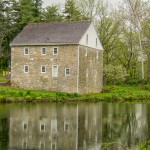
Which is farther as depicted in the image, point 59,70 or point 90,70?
point 90,70

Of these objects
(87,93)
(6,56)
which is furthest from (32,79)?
(6,56)

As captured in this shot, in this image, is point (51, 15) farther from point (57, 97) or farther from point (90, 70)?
point (57, 97)

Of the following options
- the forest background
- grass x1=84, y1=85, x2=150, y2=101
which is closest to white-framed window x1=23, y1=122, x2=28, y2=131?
grass x1=84, y1=85, x2=150, y2=101

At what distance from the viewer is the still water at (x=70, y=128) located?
19.8 m

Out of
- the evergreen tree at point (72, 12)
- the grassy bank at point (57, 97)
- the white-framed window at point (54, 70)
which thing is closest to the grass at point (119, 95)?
the grassy bank at point (57, 97)

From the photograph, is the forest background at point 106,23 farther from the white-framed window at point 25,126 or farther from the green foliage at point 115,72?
the white-framed window at point 25,126

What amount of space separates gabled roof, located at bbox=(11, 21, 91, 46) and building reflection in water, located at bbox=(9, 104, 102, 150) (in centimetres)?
1482

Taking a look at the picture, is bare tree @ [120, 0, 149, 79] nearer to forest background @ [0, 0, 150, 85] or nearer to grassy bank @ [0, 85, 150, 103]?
forest background @ [0, 0, 150, 85]

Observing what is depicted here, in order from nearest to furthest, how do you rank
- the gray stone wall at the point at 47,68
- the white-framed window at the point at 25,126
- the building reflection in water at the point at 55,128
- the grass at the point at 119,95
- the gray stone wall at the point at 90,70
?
the building reflection in water at the point at 55,128 → the white-framed window at the point at 25,126 → the grass at the point at 119,95 → the gray stone wall at the point at 47,68 → the gray stone wall at the point at 90,70

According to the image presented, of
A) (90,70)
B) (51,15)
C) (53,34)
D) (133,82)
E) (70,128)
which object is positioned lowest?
(70,128)

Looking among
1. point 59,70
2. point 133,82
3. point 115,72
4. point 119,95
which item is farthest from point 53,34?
point 133,82

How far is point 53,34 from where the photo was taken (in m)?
49.6

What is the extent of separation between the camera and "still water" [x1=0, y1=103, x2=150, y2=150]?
19750 mm

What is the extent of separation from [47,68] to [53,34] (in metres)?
4.47
